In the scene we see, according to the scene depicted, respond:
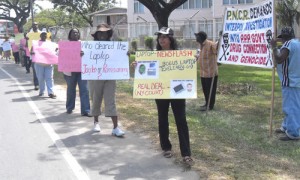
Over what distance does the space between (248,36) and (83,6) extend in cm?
5455

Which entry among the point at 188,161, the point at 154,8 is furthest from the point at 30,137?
the point at 154,8

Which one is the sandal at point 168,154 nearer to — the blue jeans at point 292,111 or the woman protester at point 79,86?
the blue jeans at point 292,111

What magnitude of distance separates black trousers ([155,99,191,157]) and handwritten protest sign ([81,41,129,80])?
5.56ft

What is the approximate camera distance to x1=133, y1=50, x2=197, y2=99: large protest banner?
6.33 m

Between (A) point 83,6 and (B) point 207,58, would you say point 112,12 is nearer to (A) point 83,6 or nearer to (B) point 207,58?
(A) point 83,6

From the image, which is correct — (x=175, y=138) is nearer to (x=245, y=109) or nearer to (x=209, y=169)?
(x=209, y=169)

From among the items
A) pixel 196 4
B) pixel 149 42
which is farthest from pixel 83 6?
pixel 149 42

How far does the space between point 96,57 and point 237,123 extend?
9.90ft

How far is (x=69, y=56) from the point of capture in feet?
32.2

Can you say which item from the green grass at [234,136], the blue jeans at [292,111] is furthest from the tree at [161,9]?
the blue jeans at [292,111]

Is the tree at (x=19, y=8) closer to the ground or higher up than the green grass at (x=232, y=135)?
higher up

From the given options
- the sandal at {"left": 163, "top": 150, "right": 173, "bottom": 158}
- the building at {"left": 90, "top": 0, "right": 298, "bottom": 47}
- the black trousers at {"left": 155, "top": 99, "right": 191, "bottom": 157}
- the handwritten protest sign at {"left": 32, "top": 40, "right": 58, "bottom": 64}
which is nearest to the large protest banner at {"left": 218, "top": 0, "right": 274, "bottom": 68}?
the black trousers at {"left": 155, "top": 99, "right": 191, "bottom": 157}

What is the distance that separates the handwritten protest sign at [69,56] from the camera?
31.9ft

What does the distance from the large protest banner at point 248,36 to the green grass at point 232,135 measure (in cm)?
126
